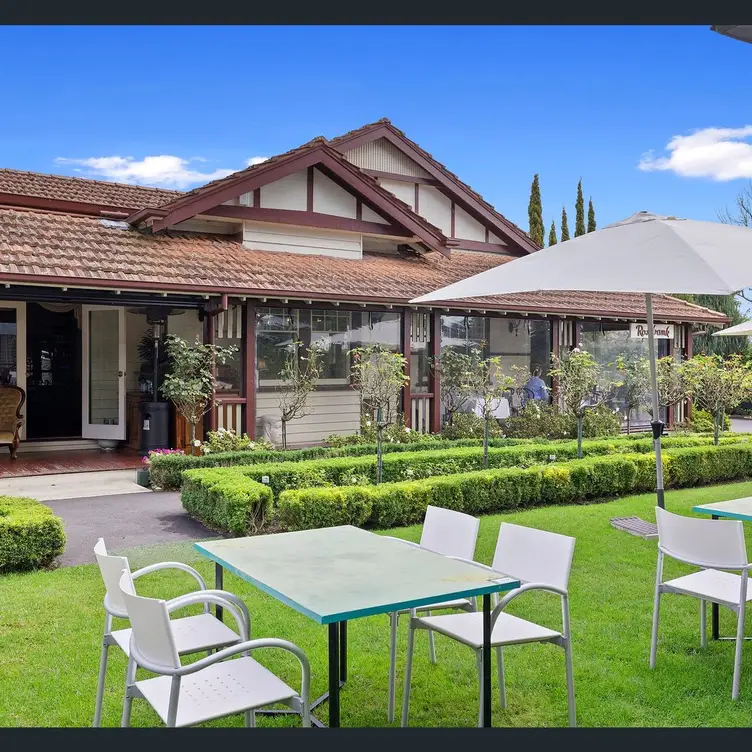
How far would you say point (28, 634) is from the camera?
4984 millimetres

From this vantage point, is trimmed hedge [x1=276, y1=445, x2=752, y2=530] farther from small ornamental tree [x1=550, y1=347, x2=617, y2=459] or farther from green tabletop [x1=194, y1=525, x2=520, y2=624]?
green tabletop [x1=194, y1=525, x2=520, y2=624]

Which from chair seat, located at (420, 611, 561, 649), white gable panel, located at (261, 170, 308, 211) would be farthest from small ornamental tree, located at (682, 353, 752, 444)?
chair seat, located at (420, 611, 561, 649)

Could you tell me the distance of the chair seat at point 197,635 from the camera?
3.62 metres

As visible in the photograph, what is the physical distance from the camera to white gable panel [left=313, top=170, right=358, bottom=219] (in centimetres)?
1463

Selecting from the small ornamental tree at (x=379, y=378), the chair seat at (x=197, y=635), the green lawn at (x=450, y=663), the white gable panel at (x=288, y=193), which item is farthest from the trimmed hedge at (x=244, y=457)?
the chair seat at (x=197, y=635)

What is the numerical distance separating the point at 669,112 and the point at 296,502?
4367 cm

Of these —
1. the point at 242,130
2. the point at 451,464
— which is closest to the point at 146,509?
the point at 451,464

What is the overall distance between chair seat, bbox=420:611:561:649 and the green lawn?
442mm

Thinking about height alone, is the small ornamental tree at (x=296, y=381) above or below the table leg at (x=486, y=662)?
above

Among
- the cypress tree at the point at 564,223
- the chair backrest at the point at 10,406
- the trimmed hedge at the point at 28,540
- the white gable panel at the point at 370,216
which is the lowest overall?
the trimmed hedge at the point at 28,540

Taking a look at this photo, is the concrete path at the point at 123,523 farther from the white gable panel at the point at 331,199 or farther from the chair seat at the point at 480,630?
the white gable panel at the point at 331,199

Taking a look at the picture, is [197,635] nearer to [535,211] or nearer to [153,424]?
[153,424]

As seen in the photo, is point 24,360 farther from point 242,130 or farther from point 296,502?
point 242,130

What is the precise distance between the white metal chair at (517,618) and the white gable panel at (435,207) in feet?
50.0
